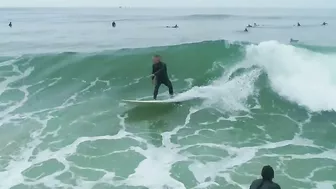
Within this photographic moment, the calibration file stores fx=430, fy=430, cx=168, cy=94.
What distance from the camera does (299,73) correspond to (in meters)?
15.5

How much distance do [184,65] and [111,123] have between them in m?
5.71

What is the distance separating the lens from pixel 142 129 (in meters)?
11.8

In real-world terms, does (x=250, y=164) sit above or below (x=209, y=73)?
below

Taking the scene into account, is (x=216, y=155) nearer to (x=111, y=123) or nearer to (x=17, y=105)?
(x=111, y=123)

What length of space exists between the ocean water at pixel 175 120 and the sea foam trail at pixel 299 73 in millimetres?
38

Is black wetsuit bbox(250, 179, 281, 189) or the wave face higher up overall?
black wetsuit bbox(250, 179, 281, 189)

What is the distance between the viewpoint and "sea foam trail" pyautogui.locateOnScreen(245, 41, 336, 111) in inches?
544

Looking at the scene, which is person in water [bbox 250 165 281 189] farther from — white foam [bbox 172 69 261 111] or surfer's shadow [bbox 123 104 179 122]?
white foam [bbox 172 69 261 111]

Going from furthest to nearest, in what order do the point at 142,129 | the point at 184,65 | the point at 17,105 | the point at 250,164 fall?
A: the point at 184,65, the point at 17,105, the point at 142,129, the point at 250,164

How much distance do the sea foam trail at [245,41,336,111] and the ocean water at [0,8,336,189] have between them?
0.13 ft

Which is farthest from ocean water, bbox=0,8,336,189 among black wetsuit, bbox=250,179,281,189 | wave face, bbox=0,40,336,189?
black wetsuit, bbox=250,179,281,189

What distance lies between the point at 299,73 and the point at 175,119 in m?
5.64

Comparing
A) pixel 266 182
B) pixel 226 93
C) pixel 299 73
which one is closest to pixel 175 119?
pixel 226 93

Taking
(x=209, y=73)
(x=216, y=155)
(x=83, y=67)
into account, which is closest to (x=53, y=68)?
(x=83, y=67)
